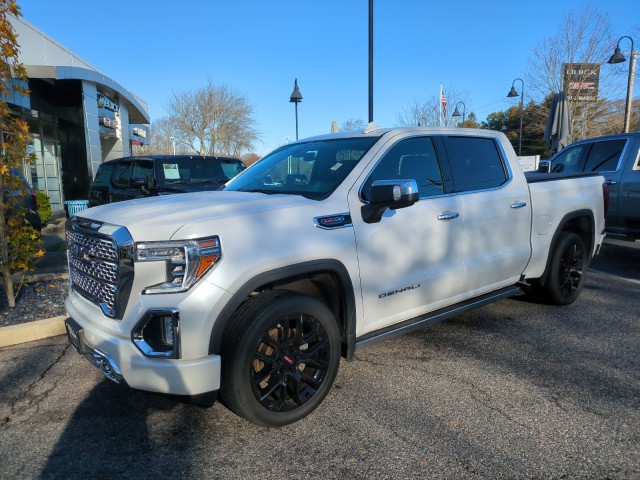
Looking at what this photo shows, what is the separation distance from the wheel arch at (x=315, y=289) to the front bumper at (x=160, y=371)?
0.12m

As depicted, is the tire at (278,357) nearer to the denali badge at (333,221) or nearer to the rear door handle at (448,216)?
the denali badge at (333,221)

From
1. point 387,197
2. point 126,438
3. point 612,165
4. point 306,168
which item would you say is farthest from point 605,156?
point 126,438

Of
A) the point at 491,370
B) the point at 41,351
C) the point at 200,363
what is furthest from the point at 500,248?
the point at 41,351

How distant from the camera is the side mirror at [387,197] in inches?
117

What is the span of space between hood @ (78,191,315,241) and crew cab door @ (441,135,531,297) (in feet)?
5.30

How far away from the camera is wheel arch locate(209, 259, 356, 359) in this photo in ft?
8.41

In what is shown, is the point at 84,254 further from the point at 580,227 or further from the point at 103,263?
the point at 580,227

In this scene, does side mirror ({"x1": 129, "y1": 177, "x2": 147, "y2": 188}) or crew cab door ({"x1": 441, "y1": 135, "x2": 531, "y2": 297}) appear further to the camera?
side mirror ({"x1": 129, "y1": 177, "x2": 147, "y2": 188})

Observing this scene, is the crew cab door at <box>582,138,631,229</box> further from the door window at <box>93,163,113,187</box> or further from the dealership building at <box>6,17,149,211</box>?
the dealership building at <box>6,17,149,211</box>

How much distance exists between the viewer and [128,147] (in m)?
26.4

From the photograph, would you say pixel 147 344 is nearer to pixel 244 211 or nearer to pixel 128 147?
pixel 244 211

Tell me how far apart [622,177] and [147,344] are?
7.70m

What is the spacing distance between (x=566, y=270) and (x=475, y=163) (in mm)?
1849

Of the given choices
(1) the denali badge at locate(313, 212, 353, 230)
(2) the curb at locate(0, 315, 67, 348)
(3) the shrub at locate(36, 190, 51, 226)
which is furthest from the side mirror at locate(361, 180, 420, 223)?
(3) the shrub at locate(36, 190, 51, 226)
